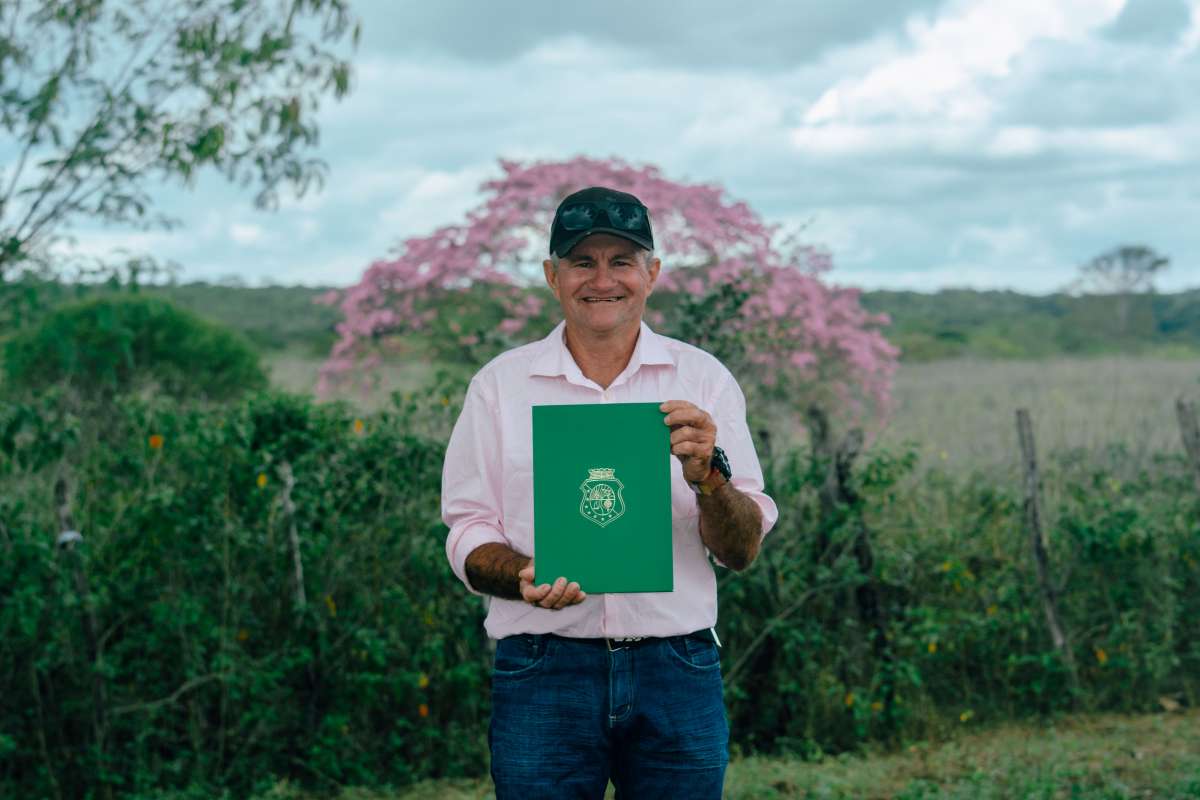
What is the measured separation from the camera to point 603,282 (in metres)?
2.46

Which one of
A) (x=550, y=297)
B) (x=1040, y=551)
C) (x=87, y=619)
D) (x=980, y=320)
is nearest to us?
(x=87, y=619)

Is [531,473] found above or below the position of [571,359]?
below

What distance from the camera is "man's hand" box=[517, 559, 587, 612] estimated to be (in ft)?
7.38

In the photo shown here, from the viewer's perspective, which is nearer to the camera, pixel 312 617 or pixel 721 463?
pixel 721 463

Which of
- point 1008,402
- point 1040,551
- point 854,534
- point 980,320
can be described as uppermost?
point 980,320

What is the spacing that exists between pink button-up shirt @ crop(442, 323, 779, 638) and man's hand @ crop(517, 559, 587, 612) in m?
0.12

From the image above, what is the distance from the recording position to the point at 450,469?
250 centimetres

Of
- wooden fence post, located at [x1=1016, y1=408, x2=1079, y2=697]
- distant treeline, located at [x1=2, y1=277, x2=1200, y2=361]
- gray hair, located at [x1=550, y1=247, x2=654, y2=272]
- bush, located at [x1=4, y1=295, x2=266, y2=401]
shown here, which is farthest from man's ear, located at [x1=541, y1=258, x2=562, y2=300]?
distant treeline, located at [x1=2, y1=277, x2=1200, y2=361]

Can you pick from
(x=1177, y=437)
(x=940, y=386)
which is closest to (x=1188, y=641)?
(x=1177, y=437)

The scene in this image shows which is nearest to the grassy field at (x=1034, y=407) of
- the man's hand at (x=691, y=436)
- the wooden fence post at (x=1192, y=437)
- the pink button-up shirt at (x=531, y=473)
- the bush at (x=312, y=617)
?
the wooden fence post at (x=1192, y=437)

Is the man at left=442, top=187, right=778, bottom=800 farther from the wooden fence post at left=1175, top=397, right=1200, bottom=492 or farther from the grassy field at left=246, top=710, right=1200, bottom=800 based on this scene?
the wooden fence post at left=1175, top=397, right=1200, bottom=492

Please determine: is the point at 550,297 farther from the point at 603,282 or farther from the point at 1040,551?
the point at 603,282

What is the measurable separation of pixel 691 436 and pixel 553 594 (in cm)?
39

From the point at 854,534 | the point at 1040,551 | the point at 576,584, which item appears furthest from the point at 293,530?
the point at 1040,551
